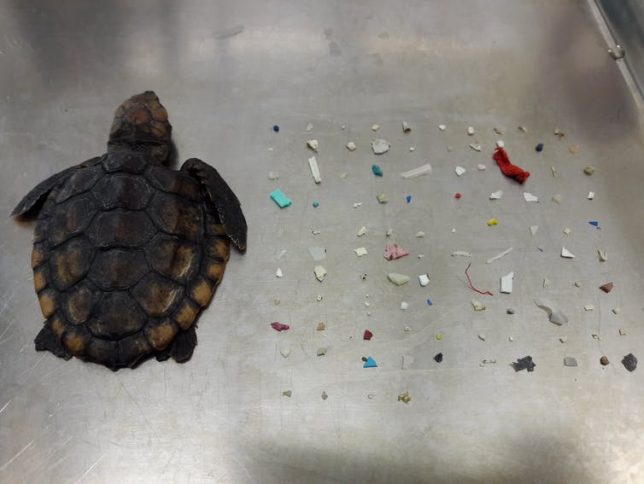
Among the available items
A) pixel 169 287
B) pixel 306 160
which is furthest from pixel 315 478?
pixel 306 160

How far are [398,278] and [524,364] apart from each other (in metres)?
0.38

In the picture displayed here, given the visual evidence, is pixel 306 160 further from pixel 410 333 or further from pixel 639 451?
pixel 639 451

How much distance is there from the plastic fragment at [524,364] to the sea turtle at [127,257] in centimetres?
77

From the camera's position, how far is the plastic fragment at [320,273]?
1210mm

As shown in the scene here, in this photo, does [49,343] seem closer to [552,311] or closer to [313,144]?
[313,144]

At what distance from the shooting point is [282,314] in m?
1.17

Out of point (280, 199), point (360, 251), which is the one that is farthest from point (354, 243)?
point (280, 199)

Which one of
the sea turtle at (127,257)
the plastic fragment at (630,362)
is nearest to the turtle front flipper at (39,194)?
the sea turtle at (127,257)

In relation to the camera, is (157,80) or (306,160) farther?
(157,80)

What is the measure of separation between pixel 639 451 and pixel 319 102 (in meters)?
1.28

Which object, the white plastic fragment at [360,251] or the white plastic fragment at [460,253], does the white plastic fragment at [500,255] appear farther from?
the white plastic fragment at [360,251]

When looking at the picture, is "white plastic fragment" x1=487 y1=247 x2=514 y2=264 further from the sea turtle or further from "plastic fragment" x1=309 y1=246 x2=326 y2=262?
the sea turtle

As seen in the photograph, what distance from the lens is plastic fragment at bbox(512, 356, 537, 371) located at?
113cm

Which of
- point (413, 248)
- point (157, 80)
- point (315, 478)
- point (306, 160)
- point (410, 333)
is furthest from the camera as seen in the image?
point (157, 80)
